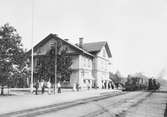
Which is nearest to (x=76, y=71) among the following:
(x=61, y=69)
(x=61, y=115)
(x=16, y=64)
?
(x=61, y=69)

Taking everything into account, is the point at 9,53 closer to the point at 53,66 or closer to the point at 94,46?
the point at 53,66

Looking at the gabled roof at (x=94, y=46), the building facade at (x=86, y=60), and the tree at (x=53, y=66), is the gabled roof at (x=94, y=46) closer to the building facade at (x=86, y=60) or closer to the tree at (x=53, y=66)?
the building facade at (x=86, y=60)

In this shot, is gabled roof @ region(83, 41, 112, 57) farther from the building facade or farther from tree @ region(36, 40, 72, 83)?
tree @ region(36, 40, 72, 83)

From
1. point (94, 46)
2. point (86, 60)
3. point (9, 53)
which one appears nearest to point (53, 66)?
point (9, 53)

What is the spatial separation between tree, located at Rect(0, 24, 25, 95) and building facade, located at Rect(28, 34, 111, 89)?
19.3 m

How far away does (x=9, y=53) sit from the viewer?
22.9 metres

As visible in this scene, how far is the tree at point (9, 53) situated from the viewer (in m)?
22.1

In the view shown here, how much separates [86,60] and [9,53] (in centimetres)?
2710

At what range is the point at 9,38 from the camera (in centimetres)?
2266

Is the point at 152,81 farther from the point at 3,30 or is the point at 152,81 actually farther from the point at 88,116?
the point at 88,116

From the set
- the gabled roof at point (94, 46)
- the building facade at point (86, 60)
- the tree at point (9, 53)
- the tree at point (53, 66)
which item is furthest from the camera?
the gabled roof at point (94, 46)

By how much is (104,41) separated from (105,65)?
6.39m

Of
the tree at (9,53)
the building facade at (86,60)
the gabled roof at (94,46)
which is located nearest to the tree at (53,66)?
the tree at (9,53)

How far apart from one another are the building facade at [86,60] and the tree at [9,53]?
19274 millimetres
